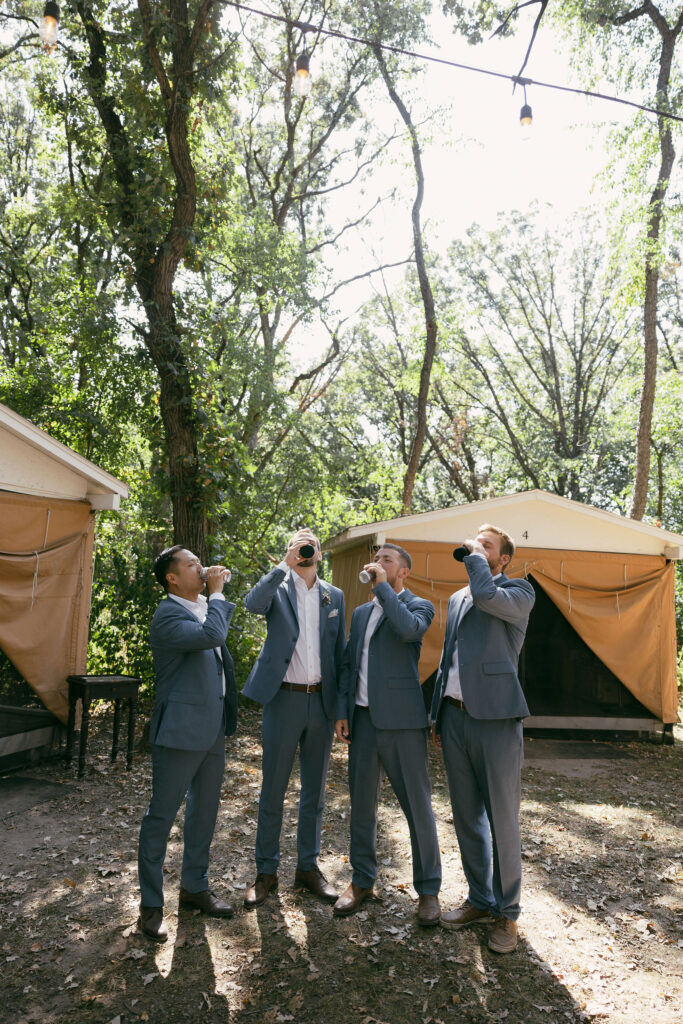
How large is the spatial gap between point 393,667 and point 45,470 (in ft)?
12.9

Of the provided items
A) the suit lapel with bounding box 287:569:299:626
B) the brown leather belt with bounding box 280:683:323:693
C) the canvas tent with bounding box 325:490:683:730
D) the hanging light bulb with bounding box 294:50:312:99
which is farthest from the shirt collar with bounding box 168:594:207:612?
the canvas tent with bounding box 325:490:683:730

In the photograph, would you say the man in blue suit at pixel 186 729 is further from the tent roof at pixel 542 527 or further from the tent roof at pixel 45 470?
the tent roof at pixel 542 527

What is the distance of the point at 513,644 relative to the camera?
3.18 metres

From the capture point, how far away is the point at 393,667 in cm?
329

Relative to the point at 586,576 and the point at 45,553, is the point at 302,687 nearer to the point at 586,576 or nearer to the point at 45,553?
the point at 45,553

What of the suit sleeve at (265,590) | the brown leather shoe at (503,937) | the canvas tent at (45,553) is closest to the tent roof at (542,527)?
the canvas tent at (45,553)

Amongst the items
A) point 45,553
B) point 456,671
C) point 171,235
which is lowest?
point 456,671

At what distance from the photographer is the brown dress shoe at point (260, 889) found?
333 cm

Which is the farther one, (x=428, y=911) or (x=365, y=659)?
(x=365, y=659)

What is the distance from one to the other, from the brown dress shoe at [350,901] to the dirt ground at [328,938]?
4 centimetres

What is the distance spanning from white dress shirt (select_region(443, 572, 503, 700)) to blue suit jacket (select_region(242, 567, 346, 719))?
554mm

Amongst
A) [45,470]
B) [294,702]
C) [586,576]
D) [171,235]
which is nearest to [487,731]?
[294,702]

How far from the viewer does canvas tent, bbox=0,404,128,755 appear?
18.3 feet

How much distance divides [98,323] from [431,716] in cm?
777
